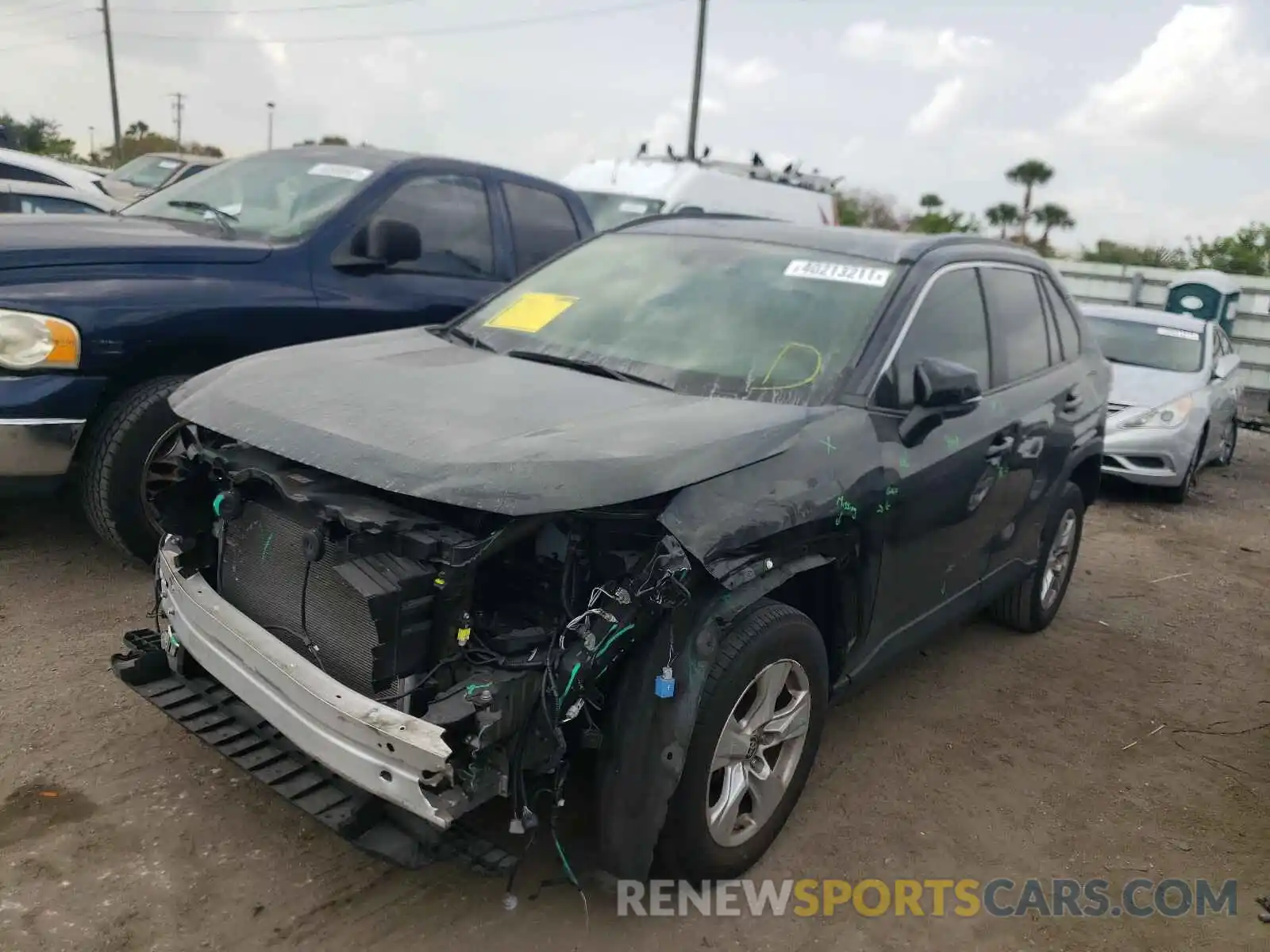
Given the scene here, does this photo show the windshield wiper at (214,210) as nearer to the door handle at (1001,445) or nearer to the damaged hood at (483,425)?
the damaged hood at (483,425)

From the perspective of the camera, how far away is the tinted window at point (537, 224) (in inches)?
232

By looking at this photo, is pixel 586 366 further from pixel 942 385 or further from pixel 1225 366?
pixel 1225 366

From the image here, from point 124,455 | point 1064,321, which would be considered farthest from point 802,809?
point 124,455

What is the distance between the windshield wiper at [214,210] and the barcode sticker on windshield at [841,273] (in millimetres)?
2956

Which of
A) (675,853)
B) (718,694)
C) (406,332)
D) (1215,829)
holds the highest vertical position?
(406,332)

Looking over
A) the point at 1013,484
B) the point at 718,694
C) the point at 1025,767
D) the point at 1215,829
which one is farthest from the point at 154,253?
the point at 1215,829

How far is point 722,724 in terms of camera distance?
2650 mm

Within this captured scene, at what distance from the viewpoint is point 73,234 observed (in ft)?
14.6

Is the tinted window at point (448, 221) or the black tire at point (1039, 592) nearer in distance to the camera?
the black tire at point (1039, 592)

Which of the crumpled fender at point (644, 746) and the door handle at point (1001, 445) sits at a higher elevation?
the door handle at point (1001, 445)

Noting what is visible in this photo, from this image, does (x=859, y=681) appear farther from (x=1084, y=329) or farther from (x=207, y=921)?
(x=1084, y=329)

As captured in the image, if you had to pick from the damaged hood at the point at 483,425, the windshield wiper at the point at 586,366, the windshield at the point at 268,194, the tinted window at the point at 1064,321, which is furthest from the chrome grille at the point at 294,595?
the tinted window at the point at 1064,321

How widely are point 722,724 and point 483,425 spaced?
1005 mm

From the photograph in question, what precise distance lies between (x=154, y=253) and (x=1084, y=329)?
4.41 m
